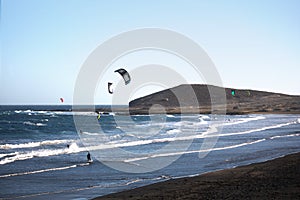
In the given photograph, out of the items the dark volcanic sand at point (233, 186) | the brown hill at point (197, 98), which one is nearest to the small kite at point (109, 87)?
the dark volcanic sand at point (233, 186)

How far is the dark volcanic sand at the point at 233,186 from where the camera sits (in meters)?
10.6

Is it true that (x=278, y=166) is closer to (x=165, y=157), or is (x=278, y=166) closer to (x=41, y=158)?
(x=165, y=157)

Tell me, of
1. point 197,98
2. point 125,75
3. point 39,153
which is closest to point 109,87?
point 125,75

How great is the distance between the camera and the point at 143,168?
1716 centimetres

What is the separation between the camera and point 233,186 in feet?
38.9

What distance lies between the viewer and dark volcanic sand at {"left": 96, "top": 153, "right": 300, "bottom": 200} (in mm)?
10578

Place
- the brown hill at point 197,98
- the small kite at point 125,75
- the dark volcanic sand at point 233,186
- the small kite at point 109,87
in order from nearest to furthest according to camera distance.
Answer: the dark volcanic sand at point 233,186 < the small kite at point 125,75 < the small kite at point 109,87 < the brown hill at point 197,98

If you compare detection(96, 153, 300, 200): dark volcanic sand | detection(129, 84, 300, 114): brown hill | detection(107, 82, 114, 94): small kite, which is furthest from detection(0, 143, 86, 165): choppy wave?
detection(129, 84, 300, 114): brown hill

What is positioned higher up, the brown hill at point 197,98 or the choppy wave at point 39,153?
the brown hill at point 197,98

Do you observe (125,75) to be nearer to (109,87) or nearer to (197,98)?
(109,87)

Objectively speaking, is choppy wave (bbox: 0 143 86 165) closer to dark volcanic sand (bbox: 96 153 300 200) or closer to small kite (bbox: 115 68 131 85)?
small kite (bbox: 115 68 131 85)

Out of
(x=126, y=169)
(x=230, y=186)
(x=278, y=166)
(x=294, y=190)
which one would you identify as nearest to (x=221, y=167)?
(x=278, y=166)

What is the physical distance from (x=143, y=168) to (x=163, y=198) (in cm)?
641

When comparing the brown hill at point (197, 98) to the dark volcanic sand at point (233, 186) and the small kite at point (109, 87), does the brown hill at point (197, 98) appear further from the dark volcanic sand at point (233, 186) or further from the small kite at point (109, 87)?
the dark volcanic sand at point (233, 186)
